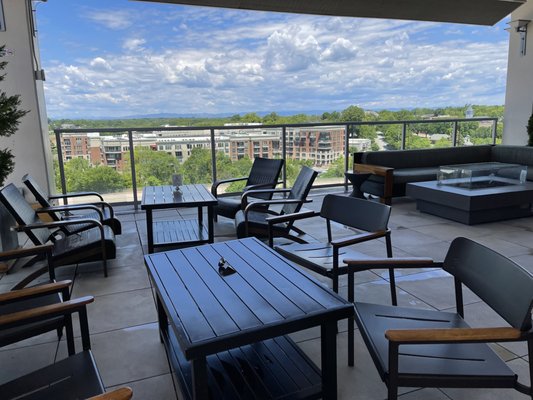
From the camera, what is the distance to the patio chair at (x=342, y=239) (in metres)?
2.39

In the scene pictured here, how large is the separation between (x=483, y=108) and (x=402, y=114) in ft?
6.54

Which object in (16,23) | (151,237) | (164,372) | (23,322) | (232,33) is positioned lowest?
(164,372)

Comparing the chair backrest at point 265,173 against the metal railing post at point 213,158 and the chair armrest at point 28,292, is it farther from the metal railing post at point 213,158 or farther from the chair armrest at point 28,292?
the chair armrest at point 28,292

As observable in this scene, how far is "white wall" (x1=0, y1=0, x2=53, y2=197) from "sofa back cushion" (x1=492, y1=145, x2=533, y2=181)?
6731 mm

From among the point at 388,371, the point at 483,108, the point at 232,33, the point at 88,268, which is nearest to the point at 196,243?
the point at 88,268

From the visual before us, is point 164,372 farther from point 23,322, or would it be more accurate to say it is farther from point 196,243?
point 196,243

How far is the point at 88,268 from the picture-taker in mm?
3656

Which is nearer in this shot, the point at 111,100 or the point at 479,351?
the point at 479,351

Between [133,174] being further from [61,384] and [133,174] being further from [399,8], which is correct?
[399,8]

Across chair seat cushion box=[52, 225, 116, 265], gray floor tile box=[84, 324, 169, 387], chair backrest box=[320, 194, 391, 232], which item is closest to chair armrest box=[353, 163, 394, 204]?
chair backrest box=[320, 194, 391, 232]

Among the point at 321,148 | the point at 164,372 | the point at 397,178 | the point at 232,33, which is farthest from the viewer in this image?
the point at 232,33

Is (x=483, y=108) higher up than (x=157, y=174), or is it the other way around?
(x=483, y=108)

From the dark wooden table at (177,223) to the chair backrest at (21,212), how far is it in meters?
0.86

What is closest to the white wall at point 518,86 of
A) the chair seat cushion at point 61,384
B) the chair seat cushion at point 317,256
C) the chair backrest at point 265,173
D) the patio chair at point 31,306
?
the chair backrest at point 265,173
